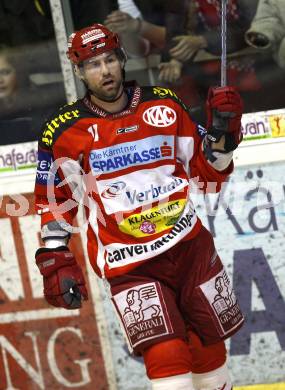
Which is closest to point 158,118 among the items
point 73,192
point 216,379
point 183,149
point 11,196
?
point 183,149

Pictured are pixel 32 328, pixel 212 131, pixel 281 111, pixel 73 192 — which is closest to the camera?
pixel 212 131

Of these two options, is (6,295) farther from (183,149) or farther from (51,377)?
(183,149)

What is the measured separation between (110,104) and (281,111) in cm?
131

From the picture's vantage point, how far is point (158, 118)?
167 inches

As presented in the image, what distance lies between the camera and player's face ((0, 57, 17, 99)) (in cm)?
555

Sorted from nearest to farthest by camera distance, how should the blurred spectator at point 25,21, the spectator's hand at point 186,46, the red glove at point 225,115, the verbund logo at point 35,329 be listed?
the red glove at point 225,115 < the spectator's hand at point 186,46 < the blurred spectator at point 25,21 < the verbund logo at point 35,329

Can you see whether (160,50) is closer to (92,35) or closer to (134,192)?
(92,35)

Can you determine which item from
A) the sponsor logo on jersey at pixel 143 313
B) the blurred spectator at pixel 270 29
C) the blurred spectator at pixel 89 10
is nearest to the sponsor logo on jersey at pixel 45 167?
the sponsor logo on jersey at pixel 143 313

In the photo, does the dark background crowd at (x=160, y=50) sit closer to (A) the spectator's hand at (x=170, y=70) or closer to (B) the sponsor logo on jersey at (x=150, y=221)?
(A) the spectator's hand at (x=170, y=70)

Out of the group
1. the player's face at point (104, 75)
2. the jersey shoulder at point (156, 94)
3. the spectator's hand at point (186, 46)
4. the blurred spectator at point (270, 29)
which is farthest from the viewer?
the spectator's hand at point (186, 46)

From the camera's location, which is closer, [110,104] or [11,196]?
[110,104]

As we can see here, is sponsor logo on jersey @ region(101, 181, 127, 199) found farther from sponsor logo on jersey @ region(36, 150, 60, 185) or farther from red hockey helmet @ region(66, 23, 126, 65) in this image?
red hockey helmet @ region(66, 23, 126, 65)

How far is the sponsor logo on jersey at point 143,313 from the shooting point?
4195 mm

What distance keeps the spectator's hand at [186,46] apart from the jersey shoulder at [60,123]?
3.83ft
